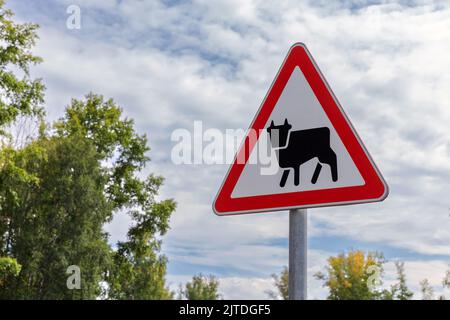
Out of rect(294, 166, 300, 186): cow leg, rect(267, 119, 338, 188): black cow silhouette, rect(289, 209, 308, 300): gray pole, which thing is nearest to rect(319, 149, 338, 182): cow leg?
rect(267, 119, 338, 188): black cow silhouette

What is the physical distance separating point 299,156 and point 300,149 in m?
0.04

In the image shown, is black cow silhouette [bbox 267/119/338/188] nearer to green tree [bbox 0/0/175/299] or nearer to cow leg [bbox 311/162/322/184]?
cow leg [bbox 311/162/322/184]

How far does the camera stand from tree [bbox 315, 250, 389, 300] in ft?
184

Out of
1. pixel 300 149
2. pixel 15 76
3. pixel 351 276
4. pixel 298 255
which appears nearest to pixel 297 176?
pixel 300 149

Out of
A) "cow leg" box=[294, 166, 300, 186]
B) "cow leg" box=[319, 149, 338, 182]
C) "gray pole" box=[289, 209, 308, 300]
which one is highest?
"cow leg" box=[319, 149, 338, 182]

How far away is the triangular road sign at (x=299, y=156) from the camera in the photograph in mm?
3742

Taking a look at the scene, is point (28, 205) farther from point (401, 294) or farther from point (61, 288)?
point (401, 294)

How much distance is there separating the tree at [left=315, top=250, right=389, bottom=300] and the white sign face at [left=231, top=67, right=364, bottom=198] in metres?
53.8

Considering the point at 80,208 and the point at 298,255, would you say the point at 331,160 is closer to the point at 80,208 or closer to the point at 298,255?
the point at 298,255

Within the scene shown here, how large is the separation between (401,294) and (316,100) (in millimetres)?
56167

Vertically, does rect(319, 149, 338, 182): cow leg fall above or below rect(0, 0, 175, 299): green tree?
below

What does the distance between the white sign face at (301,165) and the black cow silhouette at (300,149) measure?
0.8 inches

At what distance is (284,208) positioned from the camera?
3.81m

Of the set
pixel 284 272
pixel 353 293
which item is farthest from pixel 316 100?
pixel 284 272
